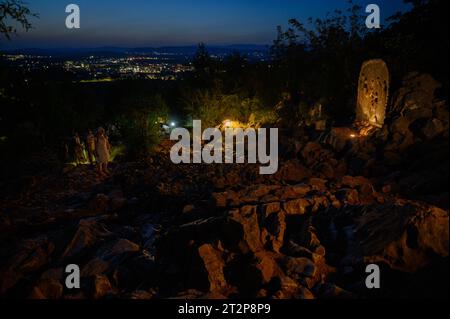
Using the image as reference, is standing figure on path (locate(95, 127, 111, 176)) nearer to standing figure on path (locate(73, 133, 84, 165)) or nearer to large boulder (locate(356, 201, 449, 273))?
standing figure on path (locate(73, 133, 84, 165))

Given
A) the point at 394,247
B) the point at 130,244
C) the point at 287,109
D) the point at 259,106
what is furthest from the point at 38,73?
the point at 394,247

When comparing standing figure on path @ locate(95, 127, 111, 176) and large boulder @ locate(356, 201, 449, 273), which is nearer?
large boulder @ locate(356, 201, 449, 273)

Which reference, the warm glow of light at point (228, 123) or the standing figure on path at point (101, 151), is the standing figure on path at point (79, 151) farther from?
the warm glow of light at point (228, 123)

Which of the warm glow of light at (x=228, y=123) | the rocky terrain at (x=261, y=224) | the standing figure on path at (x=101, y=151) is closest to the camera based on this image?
the rocky terrain at (x=261, y=224)

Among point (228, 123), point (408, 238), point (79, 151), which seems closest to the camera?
point (408, 238)

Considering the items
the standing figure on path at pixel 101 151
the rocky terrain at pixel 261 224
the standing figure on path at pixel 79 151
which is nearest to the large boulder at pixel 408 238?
the rocky terrain at pixel 261 224

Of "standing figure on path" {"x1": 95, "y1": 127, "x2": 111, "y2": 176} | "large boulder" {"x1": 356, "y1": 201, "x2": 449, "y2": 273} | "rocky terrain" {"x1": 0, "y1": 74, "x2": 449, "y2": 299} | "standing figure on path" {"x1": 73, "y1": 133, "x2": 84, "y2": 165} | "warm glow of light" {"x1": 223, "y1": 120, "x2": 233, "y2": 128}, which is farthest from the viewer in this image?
"warm glow of light" {"x1": 223, "y1": 120, "x2": 233, "y2": 128}

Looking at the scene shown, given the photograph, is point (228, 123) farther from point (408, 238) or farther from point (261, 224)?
point (408, 238)

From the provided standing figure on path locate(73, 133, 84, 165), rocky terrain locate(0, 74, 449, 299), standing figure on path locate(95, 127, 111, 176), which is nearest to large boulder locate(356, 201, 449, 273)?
rocky terrain locate(0, 74, 449, 299)

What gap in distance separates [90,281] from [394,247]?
15.9 ft

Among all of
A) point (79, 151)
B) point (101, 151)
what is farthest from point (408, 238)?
point (79, 151)

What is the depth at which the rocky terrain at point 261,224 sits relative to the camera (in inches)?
207

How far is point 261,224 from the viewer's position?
6.57m

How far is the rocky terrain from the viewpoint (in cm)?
526
